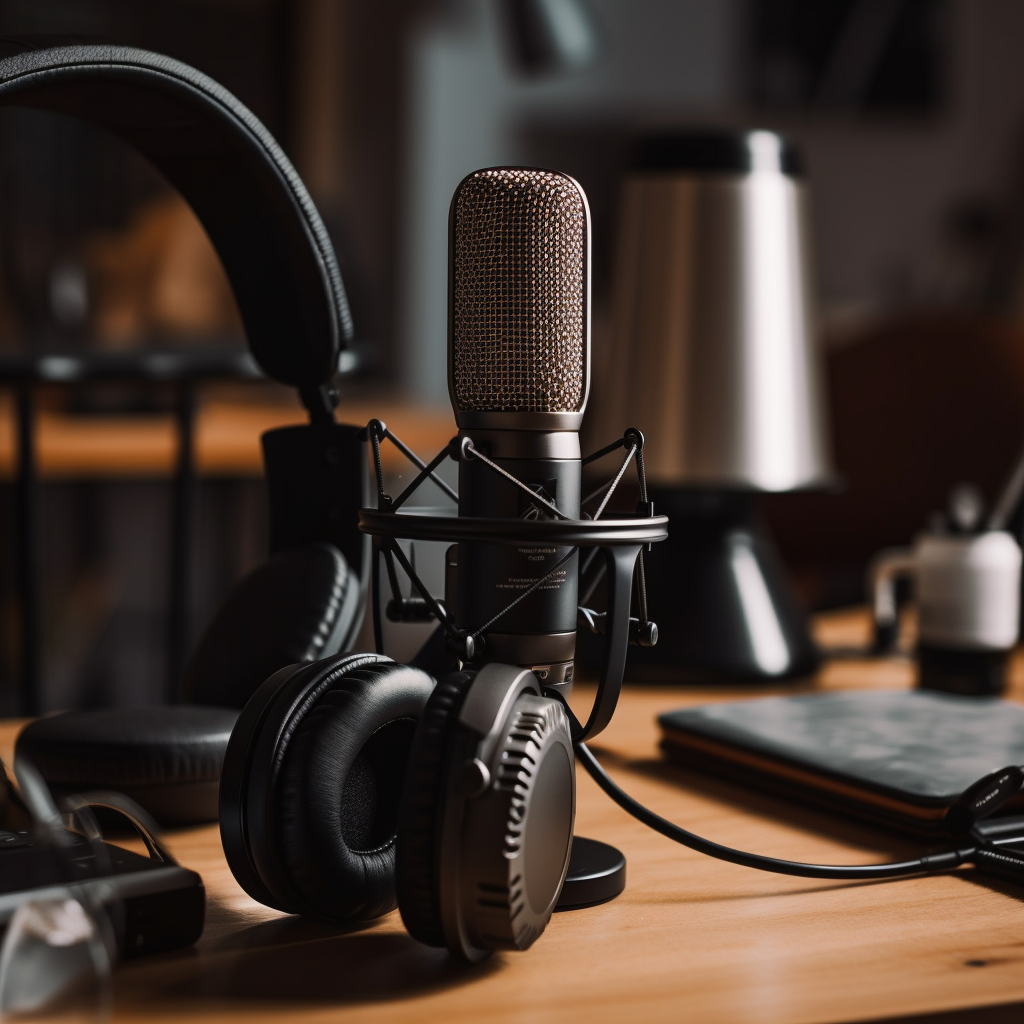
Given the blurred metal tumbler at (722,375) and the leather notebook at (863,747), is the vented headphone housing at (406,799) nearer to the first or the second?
the leather notebook at (863,747)

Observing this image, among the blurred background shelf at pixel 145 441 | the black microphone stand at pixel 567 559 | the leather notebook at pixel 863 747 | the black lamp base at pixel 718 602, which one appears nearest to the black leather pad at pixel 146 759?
the black microphone stand at pixel 567 559

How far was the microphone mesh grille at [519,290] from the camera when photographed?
48 cm

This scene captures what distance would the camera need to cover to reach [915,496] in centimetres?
232

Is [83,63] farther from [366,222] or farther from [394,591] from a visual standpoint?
[366,222]

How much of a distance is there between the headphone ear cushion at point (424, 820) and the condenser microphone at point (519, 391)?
0.06 meters

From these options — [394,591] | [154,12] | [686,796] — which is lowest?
[686,796]


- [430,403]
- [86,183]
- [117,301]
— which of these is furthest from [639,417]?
[86,183]

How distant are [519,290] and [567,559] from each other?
0.10 metres

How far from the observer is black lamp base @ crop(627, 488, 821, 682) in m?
0.95

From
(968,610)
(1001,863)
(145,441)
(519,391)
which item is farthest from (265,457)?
(145,441)

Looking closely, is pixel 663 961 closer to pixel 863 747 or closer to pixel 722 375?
pixel 863 747

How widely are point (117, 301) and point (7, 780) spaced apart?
3129mm

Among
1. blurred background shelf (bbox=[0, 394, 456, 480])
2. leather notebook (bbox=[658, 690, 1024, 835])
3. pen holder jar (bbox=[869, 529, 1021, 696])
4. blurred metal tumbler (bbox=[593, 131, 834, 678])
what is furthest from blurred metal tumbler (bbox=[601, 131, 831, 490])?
blurred background shelf (bbox=[0, 394, 456, 480])

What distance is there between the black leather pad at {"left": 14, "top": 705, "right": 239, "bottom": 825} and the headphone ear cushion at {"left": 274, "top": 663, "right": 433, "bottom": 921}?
15 centimetres
